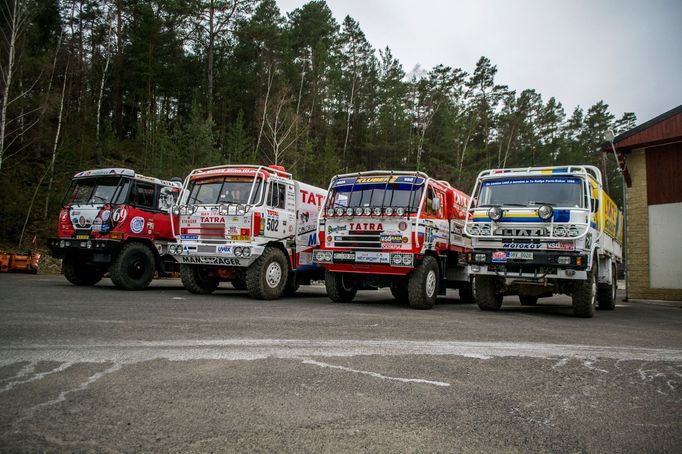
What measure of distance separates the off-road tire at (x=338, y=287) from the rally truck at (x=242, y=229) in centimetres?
114

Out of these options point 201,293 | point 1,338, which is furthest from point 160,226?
point 1,338

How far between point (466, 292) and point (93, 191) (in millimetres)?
10372

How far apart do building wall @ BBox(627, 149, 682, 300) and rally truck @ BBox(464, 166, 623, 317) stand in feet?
28.8

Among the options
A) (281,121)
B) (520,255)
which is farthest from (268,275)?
(281,121)

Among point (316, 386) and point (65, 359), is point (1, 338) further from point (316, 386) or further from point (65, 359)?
point (316, 386)

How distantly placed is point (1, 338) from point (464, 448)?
5188 millimetres

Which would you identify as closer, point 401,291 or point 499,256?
point 499,256

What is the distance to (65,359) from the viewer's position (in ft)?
15.7

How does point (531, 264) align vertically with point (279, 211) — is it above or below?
below

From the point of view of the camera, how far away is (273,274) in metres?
11.9

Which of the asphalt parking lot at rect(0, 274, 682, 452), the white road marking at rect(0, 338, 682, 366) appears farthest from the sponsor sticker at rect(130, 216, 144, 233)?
the white road marking at rect(0, 338, 682, 366)

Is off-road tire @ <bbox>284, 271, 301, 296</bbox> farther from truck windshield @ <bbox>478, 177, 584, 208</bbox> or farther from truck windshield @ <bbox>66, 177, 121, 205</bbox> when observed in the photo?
truck windshield @ <bbox>478, 177, 584, 208</bbox>

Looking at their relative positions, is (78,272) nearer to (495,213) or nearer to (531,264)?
(495,213)

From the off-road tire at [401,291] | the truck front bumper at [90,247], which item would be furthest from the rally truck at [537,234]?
the truck front bumper at [90,247]
